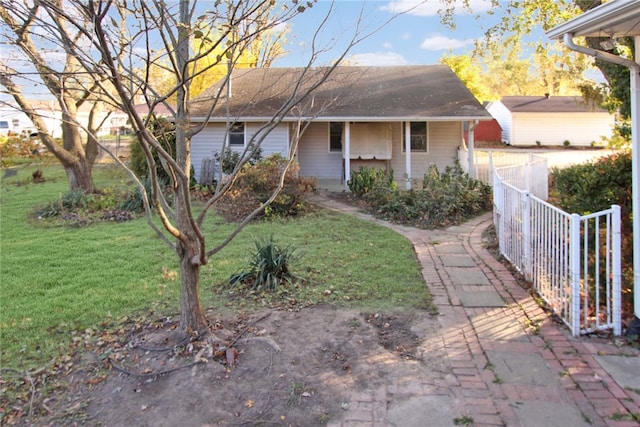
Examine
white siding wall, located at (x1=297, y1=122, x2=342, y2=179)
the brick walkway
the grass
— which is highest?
white siding wall, located at (x1=297, y1=122, x2=342, y2=179)

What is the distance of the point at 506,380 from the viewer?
3752 millimetres

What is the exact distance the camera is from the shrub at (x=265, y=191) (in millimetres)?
10758

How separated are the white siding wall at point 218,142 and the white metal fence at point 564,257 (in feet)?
31.4

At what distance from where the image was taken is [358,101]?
51.5 ft

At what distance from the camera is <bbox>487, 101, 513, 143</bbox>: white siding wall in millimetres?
34250

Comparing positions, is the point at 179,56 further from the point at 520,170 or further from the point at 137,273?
the point at 520,170

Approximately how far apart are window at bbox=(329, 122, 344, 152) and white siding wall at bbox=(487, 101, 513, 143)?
800 inches

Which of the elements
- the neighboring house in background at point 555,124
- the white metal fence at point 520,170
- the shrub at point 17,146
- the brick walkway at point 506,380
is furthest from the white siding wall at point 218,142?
the neighboring house in background at point 555,124

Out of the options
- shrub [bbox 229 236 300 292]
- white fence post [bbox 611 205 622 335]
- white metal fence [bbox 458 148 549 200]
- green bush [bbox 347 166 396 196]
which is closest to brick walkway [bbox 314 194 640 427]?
white fence post [bbox 611 205 622 335]

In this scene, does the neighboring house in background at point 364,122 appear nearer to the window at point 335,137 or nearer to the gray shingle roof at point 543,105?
the window at point 335,137

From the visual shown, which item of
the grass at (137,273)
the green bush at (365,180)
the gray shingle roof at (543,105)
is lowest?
the grass at (137,273)

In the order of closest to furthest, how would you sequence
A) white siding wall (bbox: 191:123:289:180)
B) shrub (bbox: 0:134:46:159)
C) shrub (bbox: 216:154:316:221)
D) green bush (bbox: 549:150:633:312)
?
shrub (bbox: 0:134:46:159) → green bush (bbox: 549:150:633:312) → shrub (bbox: 216:154:316:221) → white siding wall (bbox: 191:123:289:180)

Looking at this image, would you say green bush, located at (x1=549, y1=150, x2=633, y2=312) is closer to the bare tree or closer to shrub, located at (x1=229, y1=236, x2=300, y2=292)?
shrub, located at (x1=229, y1=236, x2=300, y2=292)

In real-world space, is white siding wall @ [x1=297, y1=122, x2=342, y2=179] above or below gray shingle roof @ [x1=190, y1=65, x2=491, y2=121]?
below
